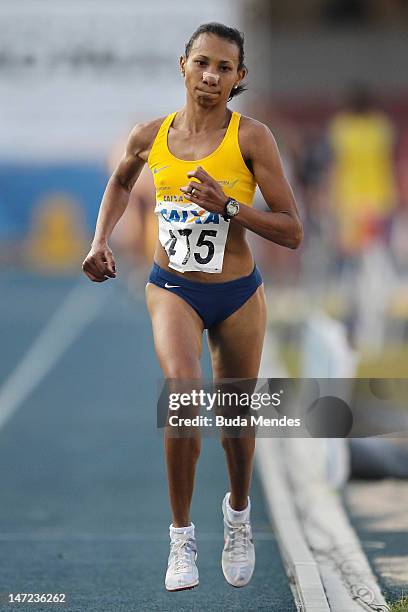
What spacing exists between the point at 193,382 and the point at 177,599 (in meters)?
1.07

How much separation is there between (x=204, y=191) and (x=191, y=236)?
368 mm

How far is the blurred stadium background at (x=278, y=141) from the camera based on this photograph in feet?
Answer: 49.0

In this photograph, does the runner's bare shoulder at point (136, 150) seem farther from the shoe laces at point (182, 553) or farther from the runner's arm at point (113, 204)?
the shoe laces at point (182, 553)

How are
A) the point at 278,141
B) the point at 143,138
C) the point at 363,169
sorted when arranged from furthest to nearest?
the point at 278,141 → the point at 363,169 → the point at 143,138

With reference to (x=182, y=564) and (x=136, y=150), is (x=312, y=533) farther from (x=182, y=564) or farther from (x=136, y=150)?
(x=136, y=150)

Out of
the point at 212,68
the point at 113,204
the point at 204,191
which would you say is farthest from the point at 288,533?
the point at 212,68

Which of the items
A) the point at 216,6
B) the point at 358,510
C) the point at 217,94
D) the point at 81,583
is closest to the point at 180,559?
the point at 81,583

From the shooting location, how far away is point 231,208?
4.91m

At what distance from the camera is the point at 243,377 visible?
5453 mm

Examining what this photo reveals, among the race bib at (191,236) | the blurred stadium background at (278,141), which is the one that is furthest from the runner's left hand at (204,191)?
the blurred stadium background at (278,141)

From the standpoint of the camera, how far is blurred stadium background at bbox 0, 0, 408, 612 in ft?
49.0

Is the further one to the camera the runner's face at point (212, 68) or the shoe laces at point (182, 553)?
the shoe laces at point (182, 553)

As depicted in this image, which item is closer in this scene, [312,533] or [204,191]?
[204,191]

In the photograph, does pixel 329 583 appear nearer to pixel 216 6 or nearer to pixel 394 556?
pixel 394 556
